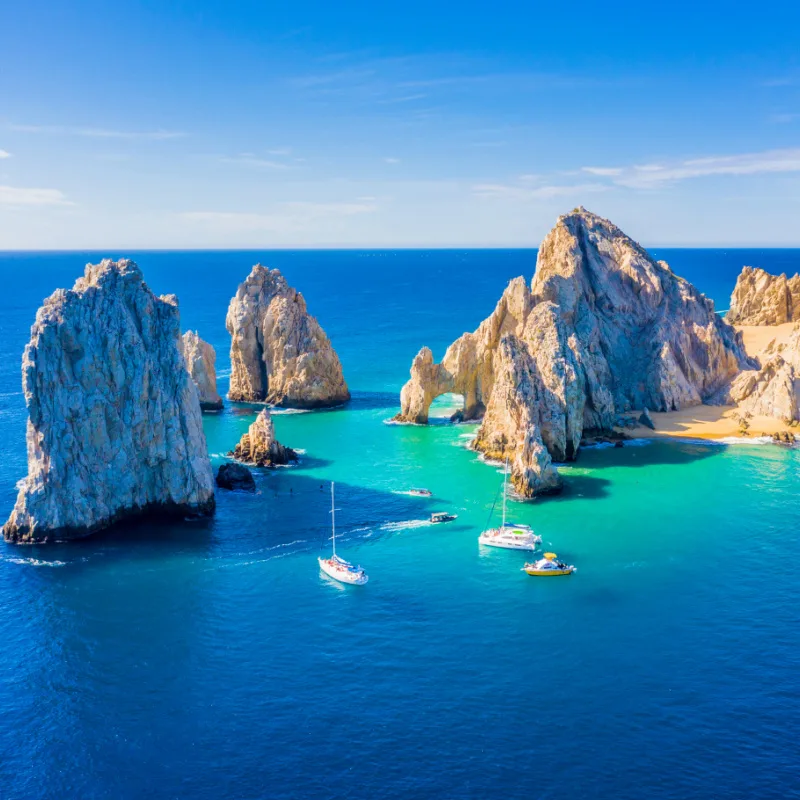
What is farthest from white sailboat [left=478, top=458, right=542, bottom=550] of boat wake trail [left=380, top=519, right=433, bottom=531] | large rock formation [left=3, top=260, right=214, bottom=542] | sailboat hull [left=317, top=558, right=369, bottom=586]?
large rock formation [left=3, top=260, right=214, bottom=542]

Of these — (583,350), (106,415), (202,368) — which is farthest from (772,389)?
(106,415)

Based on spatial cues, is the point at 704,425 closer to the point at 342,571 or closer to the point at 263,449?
the point at 263,449

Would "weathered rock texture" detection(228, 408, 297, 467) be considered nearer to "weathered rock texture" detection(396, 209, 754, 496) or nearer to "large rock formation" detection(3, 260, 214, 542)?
"large rock formation" detection(3, 260, 214, 542)

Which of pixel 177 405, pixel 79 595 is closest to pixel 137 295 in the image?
pixel 177 405

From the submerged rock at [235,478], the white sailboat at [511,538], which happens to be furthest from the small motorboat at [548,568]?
the submerged rock at [235,478]

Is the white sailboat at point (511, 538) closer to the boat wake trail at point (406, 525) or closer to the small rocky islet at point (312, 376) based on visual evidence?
the boat wake trail at point (406, 525)

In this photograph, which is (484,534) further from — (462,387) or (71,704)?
(462,387)
